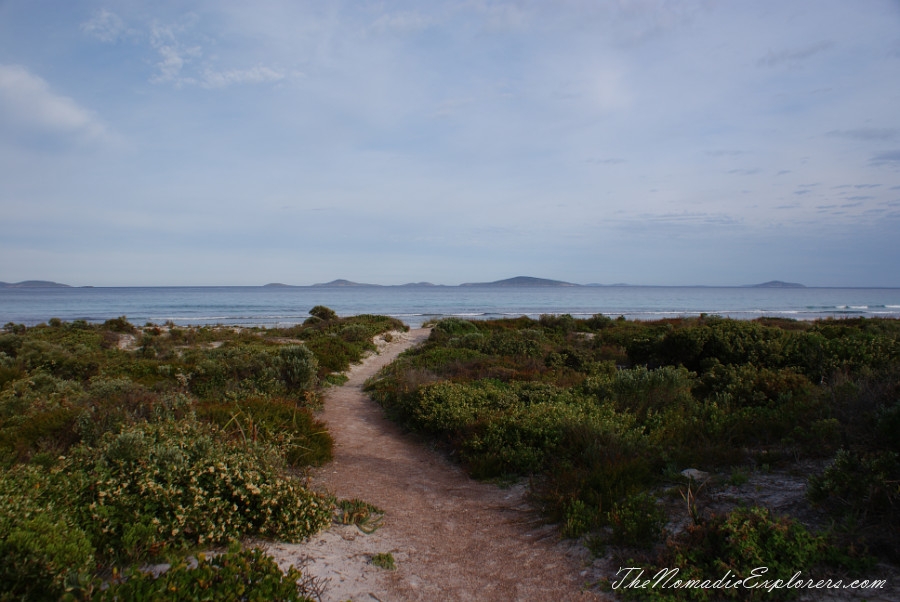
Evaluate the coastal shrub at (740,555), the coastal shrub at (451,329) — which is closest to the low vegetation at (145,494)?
the coastal shrub at (740,555)

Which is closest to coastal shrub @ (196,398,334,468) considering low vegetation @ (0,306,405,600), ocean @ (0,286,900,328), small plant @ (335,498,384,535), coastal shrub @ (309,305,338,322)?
low vegetation @ (0,306,405,600)

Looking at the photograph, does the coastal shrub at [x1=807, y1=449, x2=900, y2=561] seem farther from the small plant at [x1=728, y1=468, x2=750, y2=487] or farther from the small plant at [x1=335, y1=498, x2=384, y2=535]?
the small plant at [x1=335, y1=498, x2=384, y2=535]

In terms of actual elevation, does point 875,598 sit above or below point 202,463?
below

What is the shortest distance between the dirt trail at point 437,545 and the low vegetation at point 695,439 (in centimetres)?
35

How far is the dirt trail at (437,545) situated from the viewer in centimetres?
390

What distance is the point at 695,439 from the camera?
6328 millimetres

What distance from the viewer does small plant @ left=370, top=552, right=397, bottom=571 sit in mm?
4215

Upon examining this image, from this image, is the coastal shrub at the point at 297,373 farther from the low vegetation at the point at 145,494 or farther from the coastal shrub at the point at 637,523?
the coastal shrub at the point at 637,523

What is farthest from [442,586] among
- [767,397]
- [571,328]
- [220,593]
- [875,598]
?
[571,328]

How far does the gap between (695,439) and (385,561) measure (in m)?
4.15

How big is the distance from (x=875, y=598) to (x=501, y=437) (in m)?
4.41

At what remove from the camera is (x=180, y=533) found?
391 centimetres

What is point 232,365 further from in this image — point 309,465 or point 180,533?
point 180,533

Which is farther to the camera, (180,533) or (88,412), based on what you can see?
(88,412)
